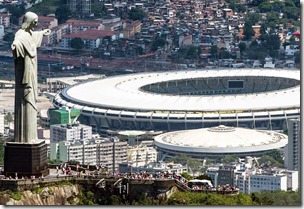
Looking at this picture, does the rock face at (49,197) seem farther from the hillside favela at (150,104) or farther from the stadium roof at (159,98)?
the stadium roof at (159,98)

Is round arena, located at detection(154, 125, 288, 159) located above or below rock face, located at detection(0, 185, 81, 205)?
below

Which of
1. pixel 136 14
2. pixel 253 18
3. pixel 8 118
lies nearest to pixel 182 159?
pixel 8 118

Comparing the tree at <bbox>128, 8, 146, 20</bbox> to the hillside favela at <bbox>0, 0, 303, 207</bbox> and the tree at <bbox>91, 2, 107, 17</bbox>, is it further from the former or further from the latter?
the tree at <bbox>91, 2, 107, 17</bbox>

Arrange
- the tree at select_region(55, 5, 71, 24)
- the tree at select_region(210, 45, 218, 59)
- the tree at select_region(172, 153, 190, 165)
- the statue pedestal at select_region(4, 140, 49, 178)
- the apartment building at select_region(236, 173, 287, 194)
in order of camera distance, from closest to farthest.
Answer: the statue pedestal at select_region(4, 140, 49, 178) → the apartment building at select_region(236, 173, 287, 194) → the tree at select_region(172, 153, 190, 165) → the tree at select_region(210, 45, 218, 59) → the tree at select_region(55, 5, 71, 24)

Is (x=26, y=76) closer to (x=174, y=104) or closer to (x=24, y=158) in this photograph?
(x=24, y=158)

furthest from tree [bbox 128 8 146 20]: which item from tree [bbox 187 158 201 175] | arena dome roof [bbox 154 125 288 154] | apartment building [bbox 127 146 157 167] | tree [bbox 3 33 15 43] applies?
tree [bbox 187 158 201 175]

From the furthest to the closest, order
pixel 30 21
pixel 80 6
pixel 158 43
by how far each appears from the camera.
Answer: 1. pixel 80 6
2. pixel 158 43
3. pixel 30 21

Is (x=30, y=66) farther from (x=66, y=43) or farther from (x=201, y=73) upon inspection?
(x=66, y=43)
